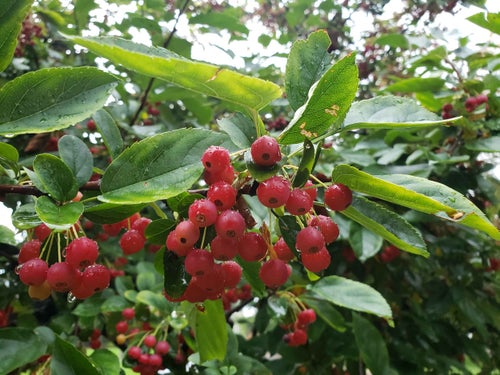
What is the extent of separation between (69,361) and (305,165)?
73 centimetres

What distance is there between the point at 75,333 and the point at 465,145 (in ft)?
6.47

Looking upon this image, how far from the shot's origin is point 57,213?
2.63ft

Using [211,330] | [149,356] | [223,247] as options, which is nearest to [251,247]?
[223,247]

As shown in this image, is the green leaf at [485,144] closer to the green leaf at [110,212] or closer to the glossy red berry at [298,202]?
the glossy red berry at [298,202]

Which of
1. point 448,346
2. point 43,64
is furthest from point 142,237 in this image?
point 448,346

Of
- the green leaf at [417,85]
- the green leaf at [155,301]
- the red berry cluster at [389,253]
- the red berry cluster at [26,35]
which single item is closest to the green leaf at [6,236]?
the green leaf at [155,301]

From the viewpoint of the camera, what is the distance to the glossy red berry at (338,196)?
85 centimetres

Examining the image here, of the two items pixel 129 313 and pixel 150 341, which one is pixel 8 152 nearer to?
pixel 150 341

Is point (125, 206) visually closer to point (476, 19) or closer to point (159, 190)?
point (159, 190)

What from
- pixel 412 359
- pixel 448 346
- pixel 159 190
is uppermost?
pixel 159 190

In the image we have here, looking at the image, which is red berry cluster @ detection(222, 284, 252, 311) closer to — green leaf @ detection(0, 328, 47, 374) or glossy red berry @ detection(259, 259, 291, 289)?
green leaf @ detection(0, 328, 47, 374)

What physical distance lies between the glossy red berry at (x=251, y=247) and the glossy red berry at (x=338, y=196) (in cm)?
15

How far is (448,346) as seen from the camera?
2.73 metres

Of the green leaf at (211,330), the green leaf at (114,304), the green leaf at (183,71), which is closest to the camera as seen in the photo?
the green leaf at (183,71)
